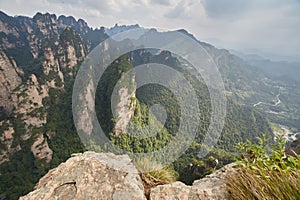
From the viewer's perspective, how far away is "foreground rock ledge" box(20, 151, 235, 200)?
2.20m

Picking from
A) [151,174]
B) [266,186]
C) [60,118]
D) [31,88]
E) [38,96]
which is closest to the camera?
[266,186]

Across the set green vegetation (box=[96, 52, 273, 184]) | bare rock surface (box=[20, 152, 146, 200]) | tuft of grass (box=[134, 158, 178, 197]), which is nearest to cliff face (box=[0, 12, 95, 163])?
green vegetation (box=[96, 52, 273, 184])

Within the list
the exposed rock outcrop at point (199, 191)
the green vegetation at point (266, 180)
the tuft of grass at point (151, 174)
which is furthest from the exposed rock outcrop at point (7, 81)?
the green vegetation at point (266, 180)

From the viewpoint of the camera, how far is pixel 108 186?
7.60 feet

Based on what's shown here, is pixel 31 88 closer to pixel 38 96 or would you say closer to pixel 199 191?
pixel 38 96

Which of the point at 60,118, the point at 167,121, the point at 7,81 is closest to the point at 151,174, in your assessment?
the point at 60,118

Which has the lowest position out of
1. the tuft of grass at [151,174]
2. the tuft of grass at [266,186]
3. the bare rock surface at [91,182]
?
the tuft of grass at [151,174]

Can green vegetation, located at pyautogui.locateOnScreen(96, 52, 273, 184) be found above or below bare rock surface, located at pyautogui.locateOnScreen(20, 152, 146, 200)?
below

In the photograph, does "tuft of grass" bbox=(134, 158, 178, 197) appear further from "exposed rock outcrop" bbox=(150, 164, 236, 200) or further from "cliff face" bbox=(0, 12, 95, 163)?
"cliff face" bbox=(0, 12, 95, 163)

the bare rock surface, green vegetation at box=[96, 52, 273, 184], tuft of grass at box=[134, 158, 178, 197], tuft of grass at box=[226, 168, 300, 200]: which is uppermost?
tuft of grass at box=[226, 168, 300, 200]

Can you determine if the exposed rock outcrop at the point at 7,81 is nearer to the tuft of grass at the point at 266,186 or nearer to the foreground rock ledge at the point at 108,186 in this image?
the foreground rock ledge at the point at 108,186

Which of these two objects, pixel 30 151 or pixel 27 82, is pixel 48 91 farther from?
pixel 30 151

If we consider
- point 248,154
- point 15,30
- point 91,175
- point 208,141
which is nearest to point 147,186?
point 91,175

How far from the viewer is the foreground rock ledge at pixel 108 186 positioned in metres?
2.20
